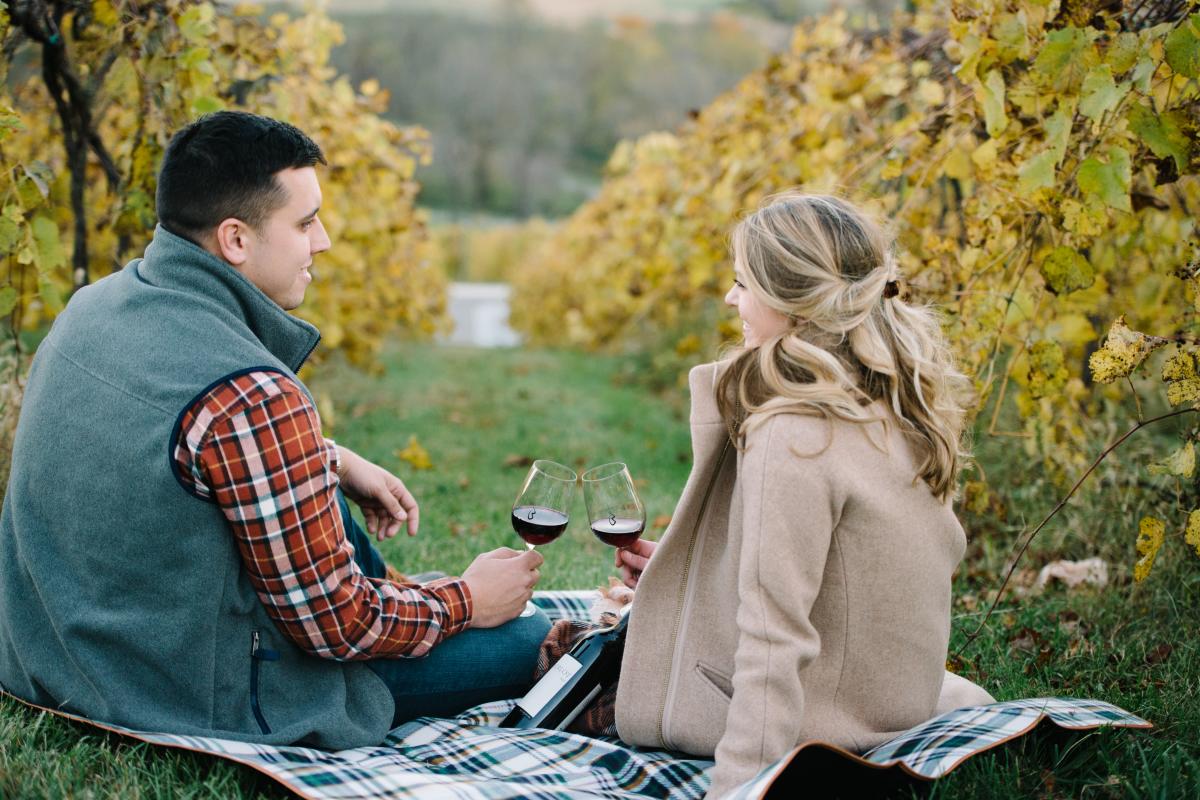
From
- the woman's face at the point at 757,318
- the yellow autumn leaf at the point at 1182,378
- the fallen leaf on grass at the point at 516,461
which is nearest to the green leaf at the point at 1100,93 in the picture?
the yellow autumn leaf at the point at 1182,378

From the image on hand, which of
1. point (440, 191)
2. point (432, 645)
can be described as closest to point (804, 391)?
point (432, 645)

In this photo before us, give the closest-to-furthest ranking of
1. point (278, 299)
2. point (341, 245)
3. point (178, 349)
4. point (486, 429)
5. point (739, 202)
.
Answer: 1. point (178, 349)
2. point (278, 299)
3. point (739, 202)
4. point (341, 245)
5. point (486, 429)

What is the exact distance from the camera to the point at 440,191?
6588 centimetres

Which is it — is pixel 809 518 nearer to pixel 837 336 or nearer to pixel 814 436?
pixel 814 436

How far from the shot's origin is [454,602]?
2.25m

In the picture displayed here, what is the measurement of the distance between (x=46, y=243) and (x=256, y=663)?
1.61m

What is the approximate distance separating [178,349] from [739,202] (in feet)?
13.0

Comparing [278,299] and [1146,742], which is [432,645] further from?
[1146,742]

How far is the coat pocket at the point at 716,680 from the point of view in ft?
6.58

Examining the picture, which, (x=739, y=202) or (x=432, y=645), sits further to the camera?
(x=739, y=202)

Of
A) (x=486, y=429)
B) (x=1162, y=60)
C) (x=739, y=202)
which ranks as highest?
(x=1162, y=60)

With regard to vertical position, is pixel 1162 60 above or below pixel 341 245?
above

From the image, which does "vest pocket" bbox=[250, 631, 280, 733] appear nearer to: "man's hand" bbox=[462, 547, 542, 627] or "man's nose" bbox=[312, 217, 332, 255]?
"man's hand" bbox=[462, 547, 542, 627]

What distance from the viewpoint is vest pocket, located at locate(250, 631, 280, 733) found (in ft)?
6.52
